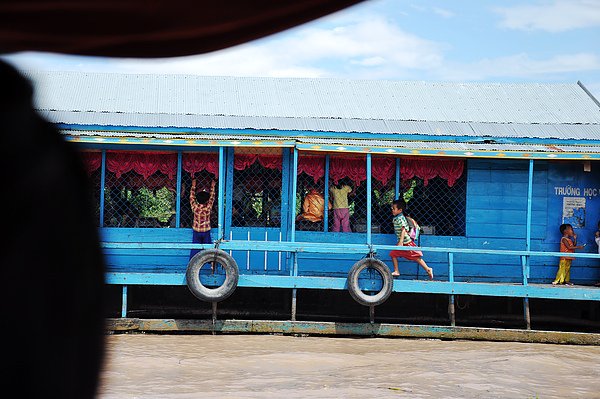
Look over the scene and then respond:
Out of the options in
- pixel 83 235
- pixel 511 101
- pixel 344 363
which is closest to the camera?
pixel 83 235

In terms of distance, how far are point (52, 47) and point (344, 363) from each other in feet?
32.3

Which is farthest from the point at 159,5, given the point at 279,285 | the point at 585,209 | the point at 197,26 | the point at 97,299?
the point at 585,209

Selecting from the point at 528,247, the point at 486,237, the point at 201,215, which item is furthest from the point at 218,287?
the point at 528,247

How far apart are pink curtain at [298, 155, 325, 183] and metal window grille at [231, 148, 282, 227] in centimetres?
37

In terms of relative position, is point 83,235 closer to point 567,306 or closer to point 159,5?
point 159,5

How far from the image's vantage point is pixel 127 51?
101cm

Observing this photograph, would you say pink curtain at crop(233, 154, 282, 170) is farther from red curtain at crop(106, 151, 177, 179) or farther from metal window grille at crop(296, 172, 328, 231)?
red curtain at crop(106, 151, 177, 179)

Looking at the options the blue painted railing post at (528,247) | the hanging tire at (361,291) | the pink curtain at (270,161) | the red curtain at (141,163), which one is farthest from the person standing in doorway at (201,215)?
the blue painted railing post at (528,247)

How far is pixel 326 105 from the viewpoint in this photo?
16.3 metres

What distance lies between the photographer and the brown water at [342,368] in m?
9.02

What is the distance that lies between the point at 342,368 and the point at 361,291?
234cm

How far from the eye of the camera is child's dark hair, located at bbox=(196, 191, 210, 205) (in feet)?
43.9

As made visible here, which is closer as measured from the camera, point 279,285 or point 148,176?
point 279,285

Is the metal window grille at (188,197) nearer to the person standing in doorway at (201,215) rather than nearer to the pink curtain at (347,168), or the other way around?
the person standing in doorway at (201,215)
